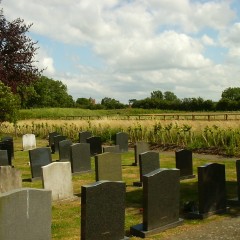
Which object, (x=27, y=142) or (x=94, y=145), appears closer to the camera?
(x=94, y=145)

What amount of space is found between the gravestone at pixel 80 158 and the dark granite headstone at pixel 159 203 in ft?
23.7

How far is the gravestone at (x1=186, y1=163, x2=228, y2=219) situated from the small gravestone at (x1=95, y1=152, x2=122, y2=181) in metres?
3.30

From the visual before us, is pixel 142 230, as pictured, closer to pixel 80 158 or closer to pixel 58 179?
pixel 58 179

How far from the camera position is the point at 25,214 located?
598 cm

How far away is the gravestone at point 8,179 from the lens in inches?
388

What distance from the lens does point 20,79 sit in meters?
24.1

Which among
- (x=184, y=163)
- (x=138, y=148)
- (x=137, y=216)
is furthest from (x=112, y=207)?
(x=138, y=148)

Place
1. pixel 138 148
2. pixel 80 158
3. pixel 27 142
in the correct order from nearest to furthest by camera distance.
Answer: pixel 80 158 < pixel 138 148 < pixel 27 142

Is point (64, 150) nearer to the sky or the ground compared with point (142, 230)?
nearer to the sky

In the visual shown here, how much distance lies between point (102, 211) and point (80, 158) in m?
8.40

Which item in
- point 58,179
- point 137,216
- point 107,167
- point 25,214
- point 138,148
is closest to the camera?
point 25,214

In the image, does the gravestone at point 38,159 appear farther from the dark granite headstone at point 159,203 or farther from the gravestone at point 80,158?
the dark granite headstone at point 159,203

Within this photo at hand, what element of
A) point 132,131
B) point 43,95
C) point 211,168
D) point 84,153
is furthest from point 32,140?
point 43,95

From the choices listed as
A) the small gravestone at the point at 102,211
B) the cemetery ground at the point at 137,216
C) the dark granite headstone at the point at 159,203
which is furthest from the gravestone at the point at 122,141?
the small gravestone at the point at 102,211
